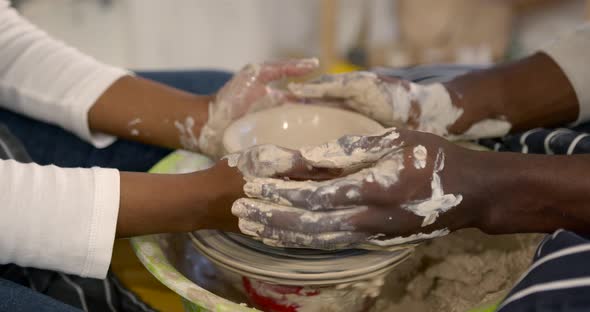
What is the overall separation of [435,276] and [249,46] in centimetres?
207

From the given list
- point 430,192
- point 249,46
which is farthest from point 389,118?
point 249,46

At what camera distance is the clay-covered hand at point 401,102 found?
3.31ft

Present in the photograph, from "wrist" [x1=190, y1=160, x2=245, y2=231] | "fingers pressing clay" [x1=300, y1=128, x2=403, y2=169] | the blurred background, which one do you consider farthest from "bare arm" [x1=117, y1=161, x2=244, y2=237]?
the blurred background

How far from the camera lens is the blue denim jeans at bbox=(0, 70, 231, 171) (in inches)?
41.7

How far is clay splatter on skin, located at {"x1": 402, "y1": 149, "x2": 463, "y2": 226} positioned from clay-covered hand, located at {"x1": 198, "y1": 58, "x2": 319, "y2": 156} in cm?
42

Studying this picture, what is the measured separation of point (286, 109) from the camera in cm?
101

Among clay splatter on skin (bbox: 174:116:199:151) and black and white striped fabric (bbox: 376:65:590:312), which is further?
clay splatter on skin (bbox: 174:116:199:151)

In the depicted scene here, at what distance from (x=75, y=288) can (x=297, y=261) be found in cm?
36

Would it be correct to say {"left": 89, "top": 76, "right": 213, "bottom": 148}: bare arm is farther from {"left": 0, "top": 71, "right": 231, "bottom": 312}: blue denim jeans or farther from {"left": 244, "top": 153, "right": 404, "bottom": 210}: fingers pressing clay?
{"left": 244, "top": 153, "right": 404, "bottom": 210}: fingers pressing clay

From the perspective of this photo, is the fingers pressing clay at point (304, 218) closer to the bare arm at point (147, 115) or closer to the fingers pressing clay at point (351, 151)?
the fingers pressing clay at point (351, 151)

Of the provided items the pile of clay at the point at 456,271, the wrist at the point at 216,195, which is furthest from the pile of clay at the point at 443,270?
the wrist at the point at 216,195

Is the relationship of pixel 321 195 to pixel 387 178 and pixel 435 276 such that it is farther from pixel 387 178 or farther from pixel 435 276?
pixel 435 276

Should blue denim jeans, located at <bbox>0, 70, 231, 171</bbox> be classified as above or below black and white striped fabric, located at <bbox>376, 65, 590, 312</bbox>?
below

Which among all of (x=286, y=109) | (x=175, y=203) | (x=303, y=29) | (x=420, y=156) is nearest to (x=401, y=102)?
(x=286, y=109)
